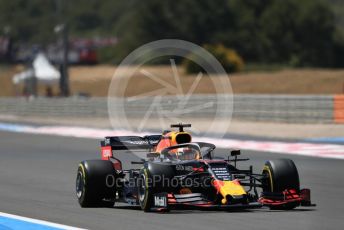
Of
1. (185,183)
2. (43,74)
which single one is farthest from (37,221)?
(43,74)

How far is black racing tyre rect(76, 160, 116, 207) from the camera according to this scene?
1216 centimetres

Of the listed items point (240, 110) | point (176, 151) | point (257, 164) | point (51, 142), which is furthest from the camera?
point (240, 110)

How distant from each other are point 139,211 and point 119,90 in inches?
101

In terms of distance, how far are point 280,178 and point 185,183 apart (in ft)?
3.72

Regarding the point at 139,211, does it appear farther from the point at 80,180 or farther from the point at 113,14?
the point at 113,14

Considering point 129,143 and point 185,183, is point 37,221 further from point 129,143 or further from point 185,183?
point 129,143

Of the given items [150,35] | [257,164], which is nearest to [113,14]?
[150,35]

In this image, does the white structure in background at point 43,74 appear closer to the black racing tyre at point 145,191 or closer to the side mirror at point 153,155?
the side mirror at point 153,155

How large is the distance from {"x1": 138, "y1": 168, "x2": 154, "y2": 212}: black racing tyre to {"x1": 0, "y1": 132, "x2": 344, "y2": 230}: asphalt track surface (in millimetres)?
112

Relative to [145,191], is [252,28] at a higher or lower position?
higher

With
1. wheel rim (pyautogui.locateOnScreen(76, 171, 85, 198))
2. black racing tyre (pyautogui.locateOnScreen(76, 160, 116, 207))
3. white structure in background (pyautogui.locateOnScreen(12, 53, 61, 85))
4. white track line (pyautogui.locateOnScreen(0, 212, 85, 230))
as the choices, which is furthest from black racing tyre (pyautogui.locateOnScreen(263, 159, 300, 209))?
white structure in background (pyautogui.locateOnScreen(12, 53, 61, 85))

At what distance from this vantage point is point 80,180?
12.5m

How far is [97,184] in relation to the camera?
1218 cm

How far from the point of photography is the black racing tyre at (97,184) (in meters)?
12.2
